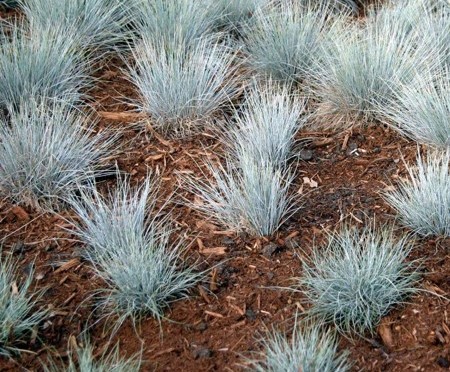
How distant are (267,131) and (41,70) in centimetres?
146

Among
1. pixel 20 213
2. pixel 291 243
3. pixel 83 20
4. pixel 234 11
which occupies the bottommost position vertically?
pixel 291 243

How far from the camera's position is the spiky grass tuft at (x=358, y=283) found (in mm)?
3457

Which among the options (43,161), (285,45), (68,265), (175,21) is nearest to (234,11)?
(175,21)

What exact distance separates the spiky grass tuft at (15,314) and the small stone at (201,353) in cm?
70

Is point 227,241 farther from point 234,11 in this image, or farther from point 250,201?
point 234,11

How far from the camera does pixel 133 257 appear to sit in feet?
11.6

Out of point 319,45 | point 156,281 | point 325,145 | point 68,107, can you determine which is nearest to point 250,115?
point 325,145

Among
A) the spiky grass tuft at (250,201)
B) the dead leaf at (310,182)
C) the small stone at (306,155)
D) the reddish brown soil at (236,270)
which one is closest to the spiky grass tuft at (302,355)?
the reddish brown soil at (236,270)

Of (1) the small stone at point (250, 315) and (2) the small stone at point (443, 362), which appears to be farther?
(1) the small stone at point (250, 315)

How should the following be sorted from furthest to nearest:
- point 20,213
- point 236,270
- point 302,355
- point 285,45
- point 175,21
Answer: point 175,21 → point 285,45 → point 20,213 → point 236,270 → point 302,355

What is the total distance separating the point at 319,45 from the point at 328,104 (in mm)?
479

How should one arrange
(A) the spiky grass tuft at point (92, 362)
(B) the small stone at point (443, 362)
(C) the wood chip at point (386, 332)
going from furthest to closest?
(C) the wood chip at point (386, 332), (B) the small stone at point (443, 362), (A) the spiky grass tuft at point (92, 362)

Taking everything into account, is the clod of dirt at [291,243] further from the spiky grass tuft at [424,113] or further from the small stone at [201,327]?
the spiky grass tuft at [424,113]

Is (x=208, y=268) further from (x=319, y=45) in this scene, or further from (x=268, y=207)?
(x=319, y=45)
